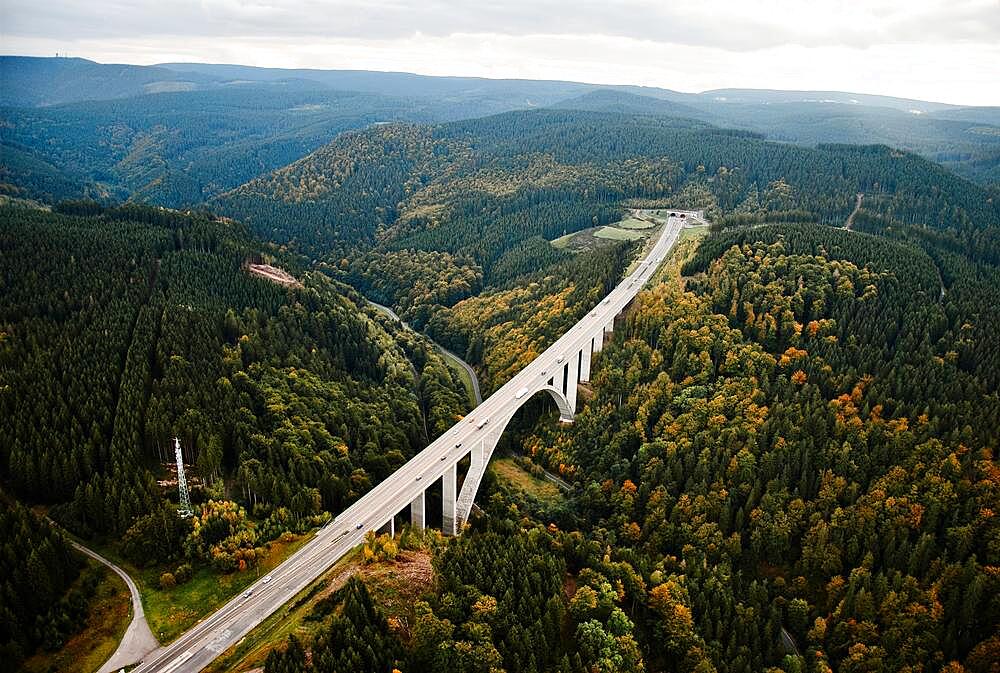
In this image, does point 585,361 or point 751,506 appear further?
point 585,361

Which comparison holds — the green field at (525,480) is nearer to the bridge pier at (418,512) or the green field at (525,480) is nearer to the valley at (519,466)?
the valley at (519,466)

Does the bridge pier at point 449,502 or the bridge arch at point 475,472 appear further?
the bridge arch at point 475,472

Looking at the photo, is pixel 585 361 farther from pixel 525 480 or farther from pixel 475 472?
pixel 475 472

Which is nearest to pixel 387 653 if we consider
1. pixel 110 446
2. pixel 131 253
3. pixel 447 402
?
pixel 110 446

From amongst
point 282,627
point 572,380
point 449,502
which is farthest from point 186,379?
point 572,380

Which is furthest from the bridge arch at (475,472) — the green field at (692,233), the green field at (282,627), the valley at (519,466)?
the green field at (692,233)

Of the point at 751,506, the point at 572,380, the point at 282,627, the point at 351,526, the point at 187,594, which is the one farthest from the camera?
the point at 572,380
